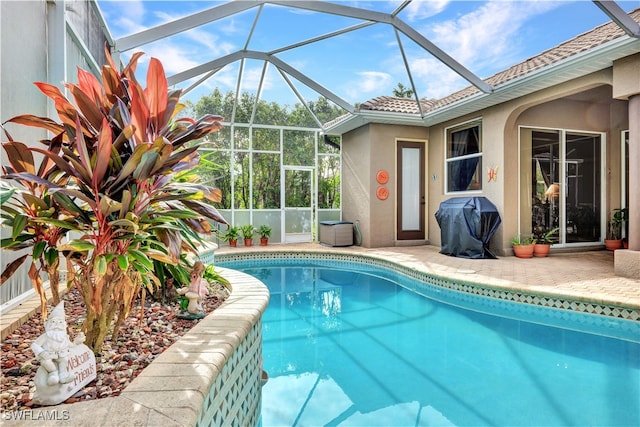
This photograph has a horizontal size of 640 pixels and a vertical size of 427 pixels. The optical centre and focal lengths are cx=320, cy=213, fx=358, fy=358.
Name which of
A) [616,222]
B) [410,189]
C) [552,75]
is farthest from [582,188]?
[410,189]

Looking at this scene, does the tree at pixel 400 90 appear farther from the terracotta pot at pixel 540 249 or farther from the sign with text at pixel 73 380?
the sign with text at pixel 73 380

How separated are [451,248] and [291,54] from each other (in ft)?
18.4

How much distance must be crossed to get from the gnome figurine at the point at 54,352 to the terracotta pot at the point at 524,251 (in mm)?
7969

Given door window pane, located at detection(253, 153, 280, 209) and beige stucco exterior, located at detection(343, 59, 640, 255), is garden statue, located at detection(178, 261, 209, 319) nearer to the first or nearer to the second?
beige stucco exterior, located at detection(343, 59, 640, 255)

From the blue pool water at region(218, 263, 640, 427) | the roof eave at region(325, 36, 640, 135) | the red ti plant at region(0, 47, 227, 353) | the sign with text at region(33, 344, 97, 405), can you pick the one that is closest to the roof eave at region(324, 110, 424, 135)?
the roof eave at region(325, 36, 640, 135)

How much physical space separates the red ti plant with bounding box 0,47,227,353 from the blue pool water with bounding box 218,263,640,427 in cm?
152

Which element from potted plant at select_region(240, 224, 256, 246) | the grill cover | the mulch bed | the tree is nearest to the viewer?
the mulch bed

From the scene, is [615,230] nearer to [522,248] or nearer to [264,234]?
[522,248]

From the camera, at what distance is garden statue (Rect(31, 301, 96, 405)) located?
1.41 meters

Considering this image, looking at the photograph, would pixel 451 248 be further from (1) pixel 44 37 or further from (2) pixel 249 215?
(1) pixel 44 37

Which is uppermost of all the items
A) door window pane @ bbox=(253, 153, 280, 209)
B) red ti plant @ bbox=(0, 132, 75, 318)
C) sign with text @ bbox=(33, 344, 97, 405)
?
door window pane @ bbox=(253, 153, 280, 209)

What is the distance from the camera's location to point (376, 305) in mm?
5281

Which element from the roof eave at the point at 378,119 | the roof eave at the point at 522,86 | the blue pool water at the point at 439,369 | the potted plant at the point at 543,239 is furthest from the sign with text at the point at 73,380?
the potted plant at the point at 543,239

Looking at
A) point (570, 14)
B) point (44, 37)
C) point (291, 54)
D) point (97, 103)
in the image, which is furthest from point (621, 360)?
point (291, 54)
